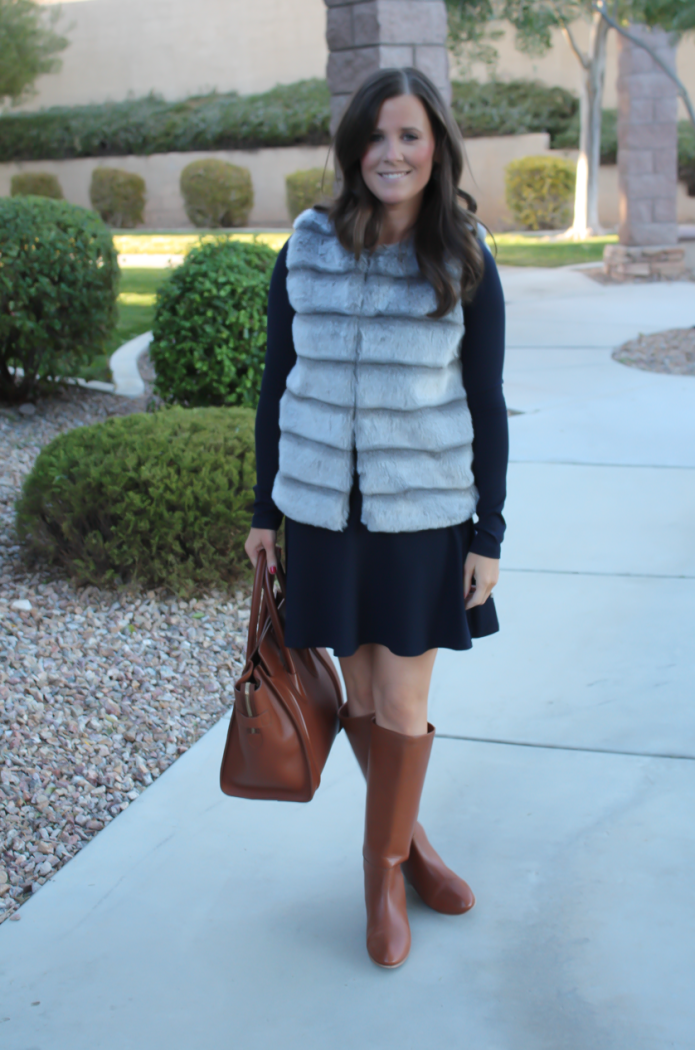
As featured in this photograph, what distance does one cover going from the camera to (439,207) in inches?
75.9

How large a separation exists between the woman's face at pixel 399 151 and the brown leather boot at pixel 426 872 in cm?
115

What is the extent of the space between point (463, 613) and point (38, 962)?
3.95 ft

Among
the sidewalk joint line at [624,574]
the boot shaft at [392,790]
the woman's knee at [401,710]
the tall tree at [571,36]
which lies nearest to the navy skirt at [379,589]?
the woman's knee at [401,710]

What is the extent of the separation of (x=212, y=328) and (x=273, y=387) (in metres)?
3.77

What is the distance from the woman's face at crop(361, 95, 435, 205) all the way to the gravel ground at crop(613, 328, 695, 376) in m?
6.36

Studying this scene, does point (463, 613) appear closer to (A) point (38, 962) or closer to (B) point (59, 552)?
(A) point (38, 962)

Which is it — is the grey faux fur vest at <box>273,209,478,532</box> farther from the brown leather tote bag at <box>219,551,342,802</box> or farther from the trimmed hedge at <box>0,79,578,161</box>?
the trimmed hedge at <box>0,79,578,161</box>

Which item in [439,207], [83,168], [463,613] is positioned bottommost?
[463,613]

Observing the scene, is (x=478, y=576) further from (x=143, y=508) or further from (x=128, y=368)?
(x=128, y=368)

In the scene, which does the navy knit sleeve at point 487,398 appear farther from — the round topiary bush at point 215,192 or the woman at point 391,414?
the round topiary bush at point 215,192

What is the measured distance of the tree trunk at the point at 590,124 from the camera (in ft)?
59.3

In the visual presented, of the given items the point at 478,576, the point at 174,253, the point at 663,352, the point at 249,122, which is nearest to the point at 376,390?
the point at 478,576

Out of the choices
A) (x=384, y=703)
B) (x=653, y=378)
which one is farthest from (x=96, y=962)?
(x=653, y=378)

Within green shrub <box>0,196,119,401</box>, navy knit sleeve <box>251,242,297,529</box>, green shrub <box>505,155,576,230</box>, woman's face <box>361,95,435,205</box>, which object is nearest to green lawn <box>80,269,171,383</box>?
green shrub <box>0,196,119,401</box>
